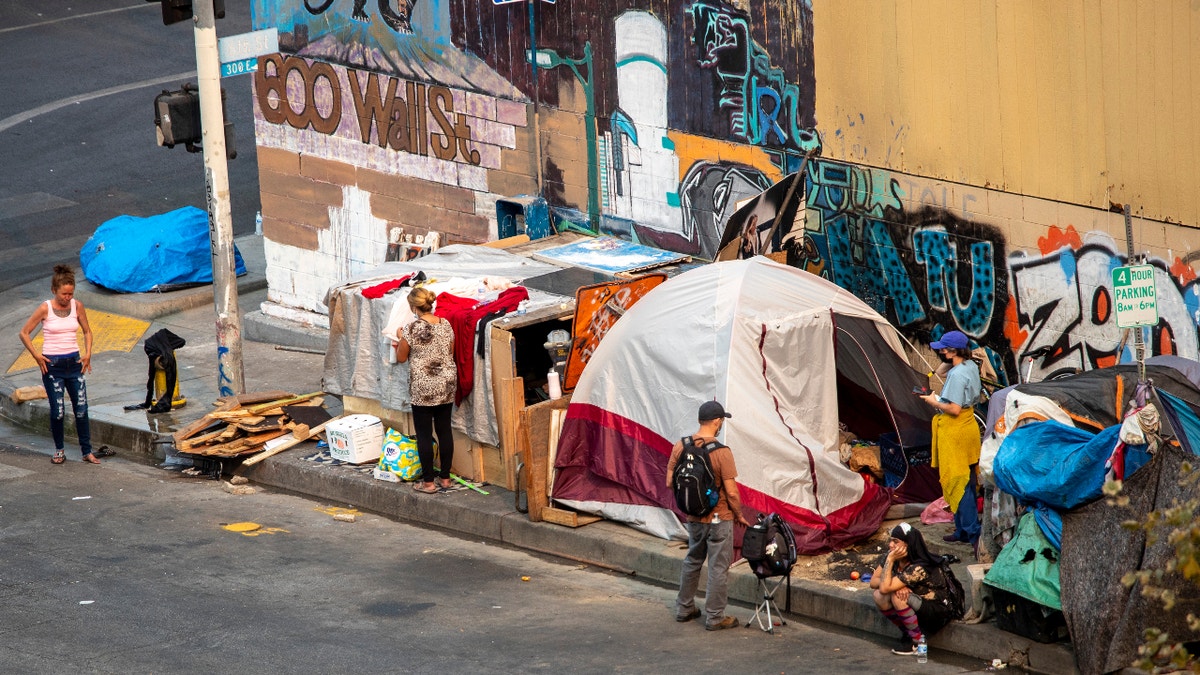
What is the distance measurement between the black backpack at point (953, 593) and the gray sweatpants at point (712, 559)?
49.4 inches

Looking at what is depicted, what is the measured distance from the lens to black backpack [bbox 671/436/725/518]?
9555 mm

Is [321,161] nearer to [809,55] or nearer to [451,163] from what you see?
[451,163]

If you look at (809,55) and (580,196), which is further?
(580,196)

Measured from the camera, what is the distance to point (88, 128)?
969 inches

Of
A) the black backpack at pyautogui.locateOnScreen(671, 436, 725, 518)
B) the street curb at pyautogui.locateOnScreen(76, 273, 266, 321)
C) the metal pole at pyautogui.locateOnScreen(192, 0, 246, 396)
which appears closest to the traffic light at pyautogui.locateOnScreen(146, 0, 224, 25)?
the metal pole at pyautogui.locateOnScreen(192, 0, 246, 396)

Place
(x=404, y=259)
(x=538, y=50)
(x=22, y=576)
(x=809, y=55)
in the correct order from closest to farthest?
1. (x=22, y=576)
2. (x=809, y=55)
3. (x=538, y=50)
4. (x=404, y=259)

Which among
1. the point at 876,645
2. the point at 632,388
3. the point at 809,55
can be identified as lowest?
the point at 876,645

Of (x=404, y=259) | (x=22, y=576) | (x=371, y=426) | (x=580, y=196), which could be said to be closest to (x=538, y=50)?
(x=580, y=196)

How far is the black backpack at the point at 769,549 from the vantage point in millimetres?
9672

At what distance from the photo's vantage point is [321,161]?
17.0 metres

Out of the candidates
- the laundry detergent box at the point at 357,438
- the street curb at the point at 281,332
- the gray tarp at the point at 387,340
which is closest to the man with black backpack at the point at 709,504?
the gray tarp at the point at 387,340

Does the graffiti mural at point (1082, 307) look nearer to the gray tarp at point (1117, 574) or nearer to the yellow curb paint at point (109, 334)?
the gray tarp at point (1117, 574)

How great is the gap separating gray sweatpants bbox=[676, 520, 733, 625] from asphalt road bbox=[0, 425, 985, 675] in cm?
18

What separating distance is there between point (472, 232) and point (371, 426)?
314cm
